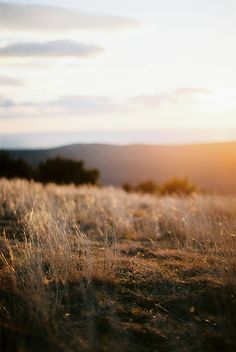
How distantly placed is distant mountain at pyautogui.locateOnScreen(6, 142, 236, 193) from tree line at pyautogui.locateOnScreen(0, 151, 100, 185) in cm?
3363

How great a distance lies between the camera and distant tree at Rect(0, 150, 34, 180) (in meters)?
33.6

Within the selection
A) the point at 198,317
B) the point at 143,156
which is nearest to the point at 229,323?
the point at 198,317

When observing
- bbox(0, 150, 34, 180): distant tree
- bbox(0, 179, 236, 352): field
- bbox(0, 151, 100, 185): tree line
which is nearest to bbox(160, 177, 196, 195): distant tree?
bbox(0, 151, 100, 185): tree line

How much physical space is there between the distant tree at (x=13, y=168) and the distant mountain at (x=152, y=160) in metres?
35.1

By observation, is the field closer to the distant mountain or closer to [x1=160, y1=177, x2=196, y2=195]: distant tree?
[x1=160, y1=177, x2=196, y2=195]: distant tree

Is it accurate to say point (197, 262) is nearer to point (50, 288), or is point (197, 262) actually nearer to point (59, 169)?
point (50, 288)

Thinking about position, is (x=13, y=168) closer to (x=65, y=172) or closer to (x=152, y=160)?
(x=65, y=172)

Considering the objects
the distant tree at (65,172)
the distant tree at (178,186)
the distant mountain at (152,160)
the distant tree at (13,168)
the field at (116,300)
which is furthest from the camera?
the distant mountain at (152,160)

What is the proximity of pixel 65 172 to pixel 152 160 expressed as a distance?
51168 millimetres

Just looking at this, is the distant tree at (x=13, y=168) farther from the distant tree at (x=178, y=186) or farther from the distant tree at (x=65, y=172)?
the distant tree at (x=178, y=186)

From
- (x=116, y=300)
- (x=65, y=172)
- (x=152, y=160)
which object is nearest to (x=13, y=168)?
(x=65, y=172)

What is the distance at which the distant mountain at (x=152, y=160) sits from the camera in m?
75.2

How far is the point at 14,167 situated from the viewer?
112 ft

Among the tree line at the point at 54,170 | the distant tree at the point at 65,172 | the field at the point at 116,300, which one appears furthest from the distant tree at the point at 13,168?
the field at the point at 116,300
